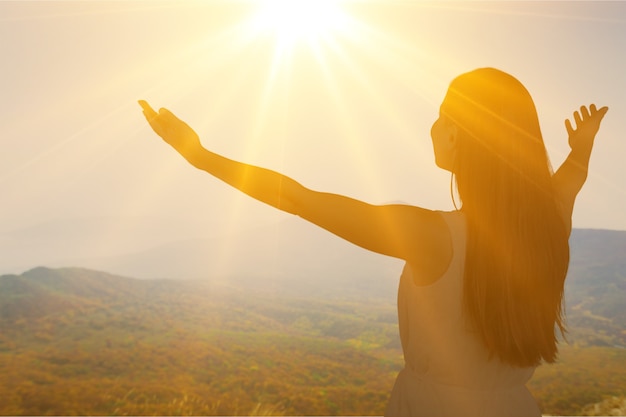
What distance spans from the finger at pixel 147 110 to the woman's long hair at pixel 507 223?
1.01 m

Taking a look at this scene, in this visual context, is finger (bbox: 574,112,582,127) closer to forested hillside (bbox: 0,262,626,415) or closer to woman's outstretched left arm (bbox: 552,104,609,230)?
woman's outstretched left arm (bbox: 552,104,609,230)

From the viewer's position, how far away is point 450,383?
1.54 meters

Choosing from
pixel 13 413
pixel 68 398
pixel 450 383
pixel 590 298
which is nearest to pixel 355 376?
pixel 68 398

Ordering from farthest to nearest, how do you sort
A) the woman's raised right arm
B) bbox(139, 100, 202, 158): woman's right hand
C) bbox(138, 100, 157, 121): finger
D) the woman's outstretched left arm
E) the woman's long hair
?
the woman's outstretched left arm → bbox(138, 100, 157, 121): finger → bbox(139, 100, 202, 158): woman's right hand → the woman's long hair → the woman's raised right arm

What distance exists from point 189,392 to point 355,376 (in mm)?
8615

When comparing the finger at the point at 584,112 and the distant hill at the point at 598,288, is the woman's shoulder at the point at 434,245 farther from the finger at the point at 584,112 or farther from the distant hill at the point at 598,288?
the distant hill at the point at 598,288

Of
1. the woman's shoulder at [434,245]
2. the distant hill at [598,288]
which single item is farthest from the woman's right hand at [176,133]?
the distant hill at [598,288]

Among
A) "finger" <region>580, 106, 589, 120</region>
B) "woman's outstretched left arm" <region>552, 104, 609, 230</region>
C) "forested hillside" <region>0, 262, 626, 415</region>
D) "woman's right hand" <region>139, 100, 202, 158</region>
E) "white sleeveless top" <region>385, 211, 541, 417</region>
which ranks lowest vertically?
"forested hillside" <region>0, 262, 626, 415</region>

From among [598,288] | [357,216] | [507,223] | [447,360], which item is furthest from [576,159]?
[598,288]

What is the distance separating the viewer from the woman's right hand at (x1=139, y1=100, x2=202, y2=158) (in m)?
1.54

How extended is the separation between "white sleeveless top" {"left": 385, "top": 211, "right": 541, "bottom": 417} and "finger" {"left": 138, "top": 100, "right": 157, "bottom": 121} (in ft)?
3.31

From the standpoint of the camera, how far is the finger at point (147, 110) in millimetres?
1644

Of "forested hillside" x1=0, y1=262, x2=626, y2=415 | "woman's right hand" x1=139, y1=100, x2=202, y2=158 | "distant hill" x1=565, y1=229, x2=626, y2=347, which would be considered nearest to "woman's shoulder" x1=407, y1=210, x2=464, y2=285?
"woman's right hand" x1=139, y1=100, x2=202, y2=158

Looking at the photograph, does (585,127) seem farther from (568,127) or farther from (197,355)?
(197,355)
